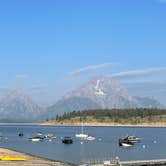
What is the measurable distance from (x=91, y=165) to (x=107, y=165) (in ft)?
10.4

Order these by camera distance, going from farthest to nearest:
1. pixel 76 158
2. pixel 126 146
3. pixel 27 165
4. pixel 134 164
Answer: pixel 126 146 < pixel 76 158 < pixel 134 164 < pixel 27 165

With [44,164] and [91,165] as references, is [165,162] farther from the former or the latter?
[44,164]

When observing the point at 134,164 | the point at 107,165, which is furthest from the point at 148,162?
the point at 107,165

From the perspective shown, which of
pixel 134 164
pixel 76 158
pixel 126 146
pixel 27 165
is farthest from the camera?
pixel 126 146

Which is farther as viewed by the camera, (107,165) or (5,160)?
(5,160)

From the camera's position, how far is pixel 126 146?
Result: 192 m

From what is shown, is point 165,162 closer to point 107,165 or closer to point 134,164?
point 134,164

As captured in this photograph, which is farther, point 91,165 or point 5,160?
point 5,160

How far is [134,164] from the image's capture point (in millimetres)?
103562

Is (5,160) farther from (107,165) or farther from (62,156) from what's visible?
(62,156)

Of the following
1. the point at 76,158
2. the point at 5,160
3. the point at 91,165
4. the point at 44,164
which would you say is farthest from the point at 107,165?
the point at 76,158

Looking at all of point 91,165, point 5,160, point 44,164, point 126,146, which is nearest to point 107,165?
point 91,165

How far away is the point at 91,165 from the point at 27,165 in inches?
491

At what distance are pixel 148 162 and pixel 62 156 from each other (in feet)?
137
